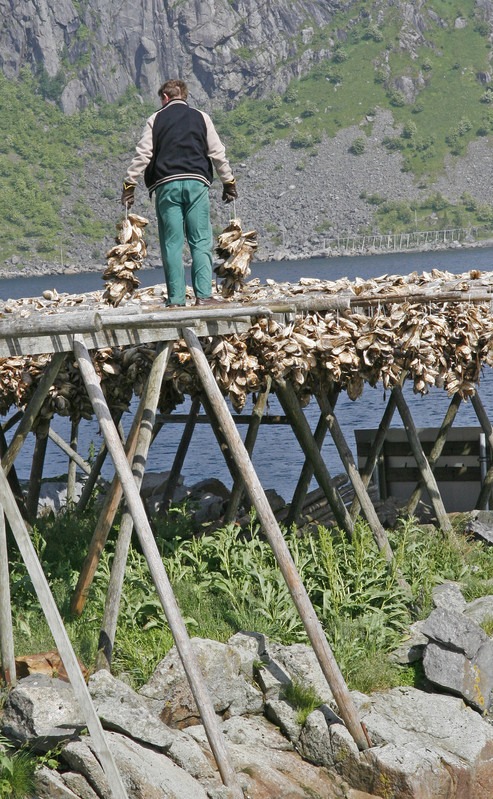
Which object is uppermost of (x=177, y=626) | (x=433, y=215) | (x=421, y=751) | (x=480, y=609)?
(x=177, y=626)

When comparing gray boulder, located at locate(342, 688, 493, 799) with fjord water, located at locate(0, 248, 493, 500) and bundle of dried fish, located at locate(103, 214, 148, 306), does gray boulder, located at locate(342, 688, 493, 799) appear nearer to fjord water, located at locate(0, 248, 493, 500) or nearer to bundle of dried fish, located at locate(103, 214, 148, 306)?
bundle of dried fish, located at locate(103, 214, 148, 306)

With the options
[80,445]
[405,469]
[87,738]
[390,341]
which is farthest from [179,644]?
[80,445]

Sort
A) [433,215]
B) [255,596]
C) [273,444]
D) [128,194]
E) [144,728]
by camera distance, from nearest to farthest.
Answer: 1. [144,728]
2. [128,194]
3. [255,596]
4. [273,444]
5. [433,215]

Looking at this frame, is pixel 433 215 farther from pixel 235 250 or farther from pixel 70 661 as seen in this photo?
pixel 70 661

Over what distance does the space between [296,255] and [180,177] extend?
16780 centimetres

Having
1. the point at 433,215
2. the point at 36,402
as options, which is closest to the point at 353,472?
the point at 36,402

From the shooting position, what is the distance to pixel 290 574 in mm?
7207

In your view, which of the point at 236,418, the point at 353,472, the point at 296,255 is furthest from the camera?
the point at 296,255

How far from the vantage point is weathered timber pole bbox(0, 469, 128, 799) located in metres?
5.97

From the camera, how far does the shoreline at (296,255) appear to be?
542 ft

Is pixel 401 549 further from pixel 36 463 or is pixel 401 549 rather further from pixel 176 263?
pixel 36 463

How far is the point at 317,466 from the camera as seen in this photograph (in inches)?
382

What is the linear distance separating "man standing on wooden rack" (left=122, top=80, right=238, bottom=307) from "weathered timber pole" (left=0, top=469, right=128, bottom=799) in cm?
280

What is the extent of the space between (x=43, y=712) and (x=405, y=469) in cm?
836
